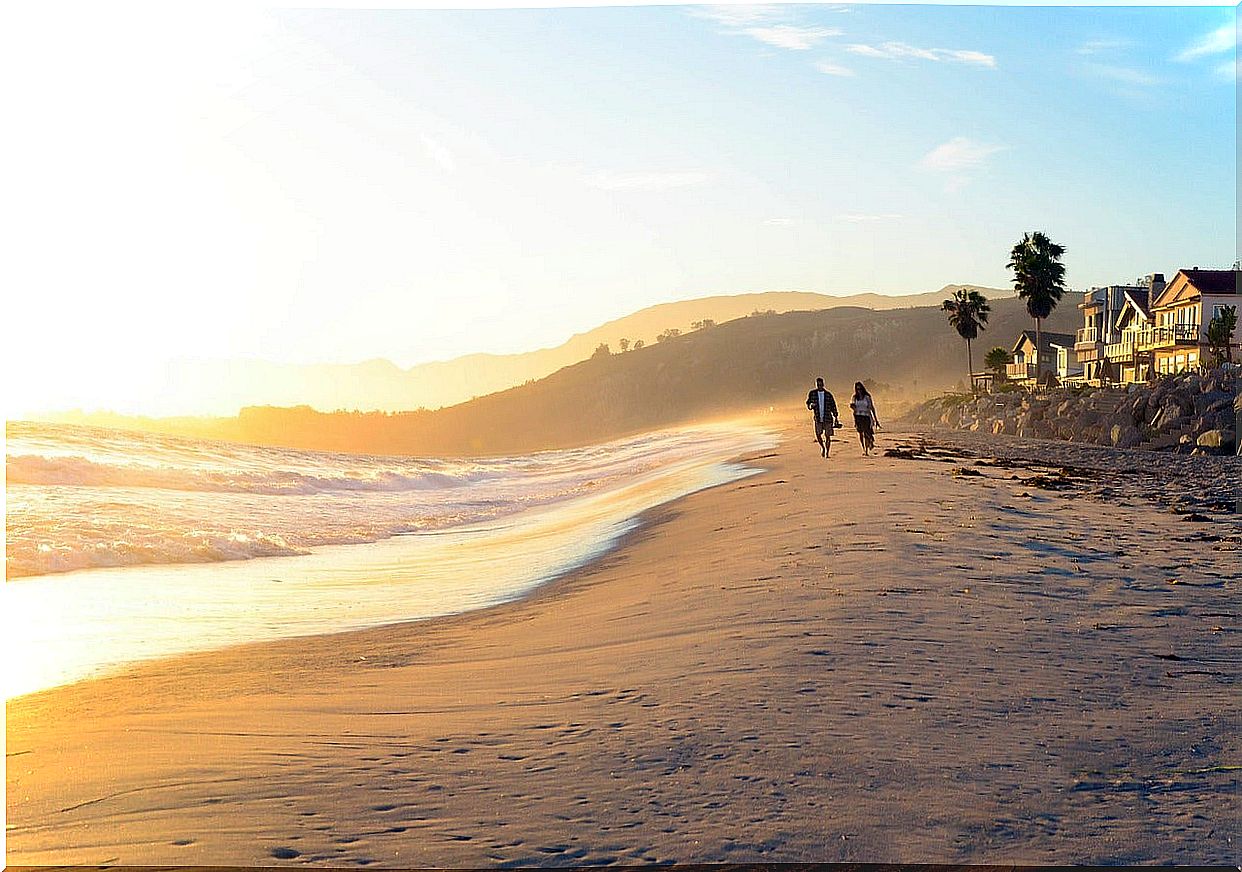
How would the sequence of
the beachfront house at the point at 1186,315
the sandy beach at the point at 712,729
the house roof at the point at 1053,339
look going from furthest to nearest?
the house roof at the point at 1053,339
the beachfront house at the point at 1186,315
the sandy beach at the point at 712,729

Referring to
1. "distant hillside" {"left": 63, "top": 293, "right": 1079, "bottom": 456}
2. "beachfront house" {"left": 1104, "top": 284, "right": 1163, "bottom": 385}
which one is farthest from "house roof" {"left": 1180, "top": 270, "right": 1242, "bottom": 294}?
"distant hillside" {"left": 63, "top": 293, "right": 1079, "bottom": 456}

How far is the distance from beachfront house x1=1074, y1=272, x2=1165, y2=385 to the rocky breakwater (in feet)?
78.3

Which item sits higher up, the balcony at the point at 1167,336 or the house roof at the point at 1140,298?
the house roof at the point at 1140,298

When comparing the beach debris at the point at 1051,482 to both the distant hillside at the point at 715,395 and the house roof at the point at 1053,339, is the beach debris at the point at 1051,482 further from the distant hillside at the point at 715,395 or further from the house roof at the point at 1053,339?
the distant hillside at the point at 715,395

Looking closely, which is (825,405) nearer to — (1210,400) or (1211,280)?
(1210,400)

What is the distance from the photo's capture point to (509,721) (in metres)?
6.39

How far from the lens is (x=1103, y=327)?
7781cm

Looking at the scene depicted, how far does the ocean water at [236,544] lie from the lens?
41.6 feet

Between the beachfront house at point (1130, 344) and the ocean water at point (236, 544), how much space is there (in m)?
42.9

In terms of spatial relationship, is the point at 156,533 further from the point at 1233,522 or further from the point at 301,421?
the point at 301,421

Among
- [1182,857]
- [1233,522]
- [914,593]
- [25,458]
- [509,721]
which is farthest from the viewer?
[25,458]

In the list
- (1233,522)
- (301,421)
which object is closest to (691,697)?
(1233,522)

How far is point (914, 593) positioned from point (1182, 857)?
16.9 ft

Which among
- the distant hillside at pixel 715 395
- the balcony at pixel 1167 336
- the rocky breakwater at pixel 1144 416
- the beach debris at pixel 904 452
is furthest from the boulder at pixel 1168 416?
the distant hillside at pixel 715 395
